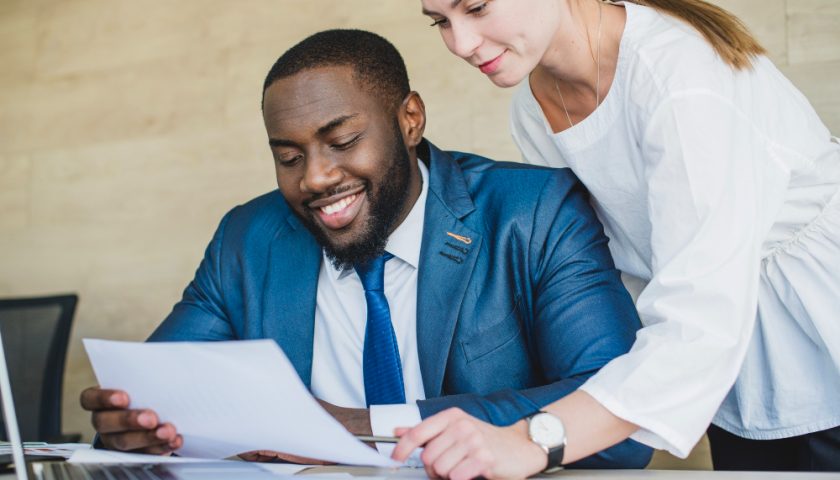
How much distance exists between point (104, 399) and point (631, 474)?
2.39ft

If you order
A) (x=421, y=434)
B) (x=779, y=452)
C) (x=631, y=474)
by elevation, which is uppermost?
(x=421, y=434)

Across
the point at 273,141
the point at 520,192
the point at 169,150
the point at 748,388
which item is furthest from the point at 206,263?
the point at 169,150

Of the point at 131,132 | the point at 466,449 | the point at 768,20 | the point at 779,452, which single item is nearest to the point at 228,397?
the point at 466,449

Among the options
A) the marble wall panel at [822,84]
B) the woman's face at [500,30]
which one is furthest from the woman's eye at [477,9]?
the marble wall panel at [822,84]

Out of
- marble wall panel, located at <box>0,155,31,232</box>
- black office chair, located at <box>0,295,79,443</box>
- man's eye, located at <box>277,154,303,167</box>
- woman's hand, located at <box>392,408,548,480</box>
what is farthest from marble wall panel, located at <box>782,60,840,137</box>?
marble wall panel, located at <box>0,155,31,232</box>

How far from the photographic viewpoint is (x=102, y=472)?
44.1 inches

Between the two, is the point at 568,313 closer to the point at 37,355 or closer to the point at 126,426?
the point at 126,426

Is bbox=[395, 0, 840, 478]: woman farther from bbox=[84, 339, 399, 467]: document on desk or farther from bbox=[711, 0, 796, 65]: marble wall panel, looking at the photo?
bbox=[711, 0, 796, 65]: marble wall panel

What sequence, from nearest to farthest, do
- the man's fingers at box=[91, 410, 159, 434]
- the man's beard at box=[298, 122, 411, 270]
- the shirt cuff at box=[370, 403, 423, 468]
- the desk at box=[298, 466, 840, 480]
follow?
the desk at box=[298, 466, 840, 480] < the man's fingers at box=[91, 410, 159, 434] < the shirt cuff at box=[370, 403, 423, 468] < the man's beard at box=[298, 122, 411, 270]

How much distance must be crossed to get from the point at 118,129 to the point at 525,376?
2555 millimetres

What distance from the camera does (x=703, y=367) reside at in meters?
1.16

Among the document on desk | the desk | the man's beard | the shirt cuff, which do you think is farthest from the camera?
the man's beard

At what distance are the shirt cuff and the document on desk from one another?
0.23m

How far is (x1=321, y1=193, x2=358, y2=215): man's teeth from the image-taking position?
171 centimetres
